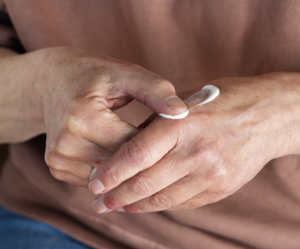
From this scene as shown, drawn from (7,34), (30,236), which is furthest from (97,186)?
(7,34)

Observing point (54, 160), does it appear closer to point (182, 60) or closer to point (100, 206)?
point (100, 206)

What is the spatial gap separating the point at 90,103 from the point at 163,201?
27 centimetres

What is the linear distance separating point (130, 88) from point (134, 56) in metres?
0.33

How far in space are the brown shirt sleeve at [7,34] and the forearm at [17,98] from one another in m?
0.06

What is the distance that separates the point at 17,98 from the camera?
76 cm

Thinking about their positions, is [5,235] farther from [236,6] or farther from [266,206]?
[236,6]

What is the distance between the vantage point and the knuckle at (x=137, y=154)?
53cm

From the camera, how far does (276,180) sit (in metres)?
0.81

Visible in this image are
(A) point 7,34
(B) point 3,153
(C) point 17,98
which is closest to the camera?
(C) point 17,98

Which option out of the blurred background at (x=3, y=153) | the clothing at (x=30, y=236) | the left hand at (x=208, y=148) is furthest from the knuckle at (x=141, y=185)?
the blurred background at (x=3, y=153)

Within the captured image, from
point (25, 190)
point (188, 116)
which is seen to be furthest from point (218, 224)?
point (25, 190)

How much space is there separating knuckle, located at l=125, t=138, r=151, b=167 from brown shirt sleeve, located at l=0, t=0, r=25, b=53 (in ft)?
2.13

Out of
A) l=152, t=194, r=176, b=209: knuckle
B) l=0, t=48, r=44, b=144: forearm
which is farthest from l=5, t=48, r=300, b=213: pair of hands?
l=0, t=48, r=44, b=144: forearm

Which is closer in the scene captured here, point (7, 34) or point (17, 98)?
point (17, 98)
